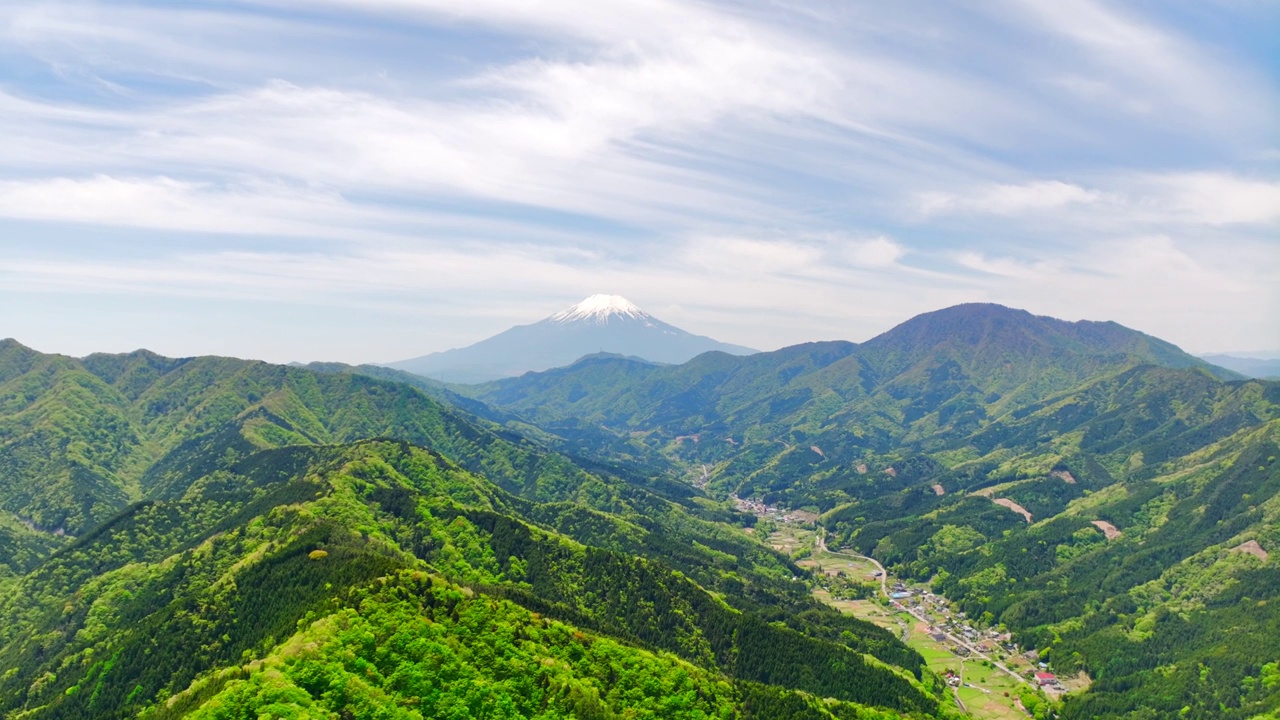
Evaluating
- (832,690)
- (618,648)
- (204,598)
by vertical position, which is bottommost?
(832,690)

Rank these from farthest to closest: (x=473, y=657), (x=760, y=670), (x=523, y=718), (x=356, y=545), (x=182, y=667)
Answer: (x=760, y=670) → (x=356, y=545) → (x=182, y=667) → (x=473, y=657) → (x=523, y=718)

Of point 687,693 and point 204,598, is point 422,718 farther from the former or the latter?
point 204,598

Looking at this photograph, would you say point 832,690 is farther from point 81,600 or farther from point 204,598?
point 81,600

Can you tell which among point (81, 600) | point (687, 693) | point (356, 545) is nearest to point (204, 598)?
point (356, 545)

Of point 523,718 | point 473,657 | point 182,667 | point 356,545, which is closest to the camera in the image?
point 523,718

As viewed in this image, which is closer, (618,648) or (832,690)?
(618,648)

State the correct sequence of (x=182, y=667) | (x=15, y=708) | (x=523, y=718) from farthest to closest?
(x=15, y=708), (x=182, y=667), (x=523, y=718)

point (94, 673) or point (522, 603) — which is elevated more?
point (522, 603)

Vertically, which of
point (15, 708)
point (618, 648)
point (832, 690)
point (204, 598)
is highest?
point (204, 598)

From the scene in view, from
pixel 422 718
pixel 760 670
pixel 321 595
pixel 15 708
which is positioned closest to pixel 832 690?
pixel 760 670
